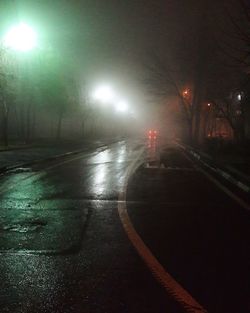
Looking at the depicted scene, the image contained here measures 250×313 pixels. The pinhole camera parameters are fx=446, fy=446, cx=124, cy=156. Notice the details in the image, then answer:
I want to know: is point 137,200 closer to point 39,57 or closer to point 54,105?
point 39,57

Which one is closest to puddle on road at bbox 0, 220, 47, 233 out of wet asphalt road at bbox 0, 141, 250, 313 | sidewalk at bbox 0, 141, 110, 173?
wet asphalt road at bbox 0, 141, 250, 313

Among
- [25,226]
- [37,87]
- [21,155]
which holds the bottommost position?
[21,155]

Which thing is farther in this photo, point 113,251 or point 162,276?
point 113,251

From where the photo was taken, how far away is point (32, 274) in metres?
5.48

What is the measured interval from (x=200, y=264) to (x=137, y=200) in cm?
572

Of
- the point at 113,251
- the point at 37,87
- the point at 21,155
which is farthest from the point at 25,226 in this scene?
the point at 37,87

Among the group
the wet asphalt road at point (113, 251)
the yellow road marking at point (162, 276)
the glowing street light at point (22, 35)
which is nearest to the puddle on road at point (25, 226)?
the wet asphalt road at point (113, 251)

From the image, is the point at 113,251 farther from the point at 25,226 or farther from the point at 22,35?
the point at 22,35

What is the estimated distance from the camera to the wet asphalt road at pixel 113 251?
4715mm

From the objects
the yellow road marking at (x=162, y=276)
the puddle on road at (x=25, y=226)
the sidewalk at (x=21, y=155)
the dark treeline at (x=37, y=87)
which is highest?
the dark treeline at (x=37, y=87)

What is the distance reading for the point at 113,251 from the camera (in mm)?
6637

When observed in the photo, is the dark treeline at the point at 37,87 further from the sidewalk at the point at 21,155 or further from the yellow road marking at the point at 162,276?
the yellow road marking at the point at 162,276

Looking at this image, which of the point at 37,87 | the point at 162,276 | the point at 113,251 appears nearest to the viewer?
the point at 162,276

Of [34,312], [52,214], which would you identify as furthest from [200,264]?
[52,214]
